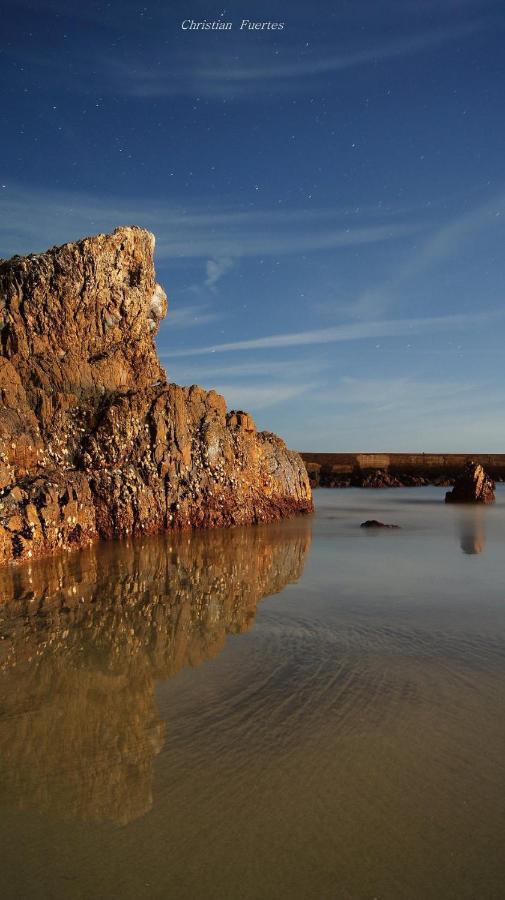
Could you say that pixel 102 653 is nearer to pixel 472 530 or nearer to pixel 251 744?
pixel 251 744

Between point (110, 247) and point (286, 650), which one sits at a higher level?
point (110, 247)

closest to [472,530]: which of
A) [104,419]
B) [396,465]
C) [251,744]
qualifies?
[104,419]

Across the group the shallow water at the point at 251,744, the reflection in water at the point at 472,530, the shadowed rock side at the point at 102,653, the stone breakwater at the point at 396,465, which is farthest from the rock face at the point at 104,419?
the stone breakwater at the point at 396,465

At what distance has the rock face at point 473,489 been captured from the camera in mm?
22328

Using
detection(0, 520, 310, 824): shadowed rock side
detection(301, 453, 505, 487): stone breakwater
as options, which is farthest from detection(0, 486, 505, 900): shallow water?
detection(301, 453, 505, 487): stone breakwater

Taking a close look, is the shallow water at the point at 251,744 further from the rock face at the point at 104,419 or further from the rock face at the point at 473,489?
the rock face at the point at 473,489

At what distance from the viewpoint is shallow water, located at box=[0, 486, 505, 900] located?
2.07m

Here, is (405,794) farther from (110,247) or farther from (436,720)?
(110,247)

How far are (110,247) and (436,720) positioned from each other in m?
11.1

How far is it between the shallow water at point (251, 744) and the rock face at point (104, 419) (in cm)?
342

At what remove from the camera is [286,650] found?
432 centimetres

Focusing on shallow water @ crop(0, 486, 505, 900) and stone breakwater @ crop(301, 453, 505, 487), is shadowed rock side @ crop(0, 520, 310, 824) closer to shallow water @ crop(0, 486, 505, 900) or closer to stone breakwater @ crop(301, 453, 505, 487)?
shallow water @ crop(0, 486, 505, 900)

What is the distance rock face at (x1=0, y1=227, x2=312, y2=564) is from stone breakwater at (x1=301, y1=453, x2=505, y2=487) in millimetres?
28907

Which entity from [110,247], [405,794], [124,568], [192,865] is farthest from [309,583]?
[110,247]
